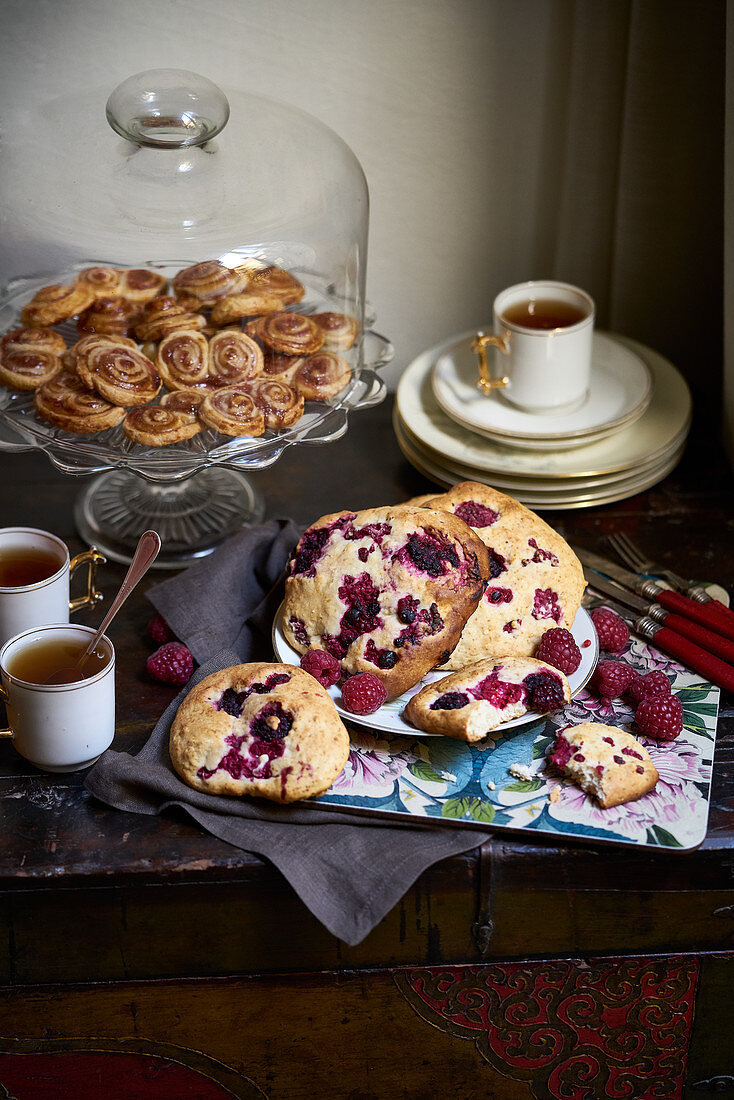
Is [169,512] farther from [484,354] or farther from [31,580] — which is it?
[484,354]

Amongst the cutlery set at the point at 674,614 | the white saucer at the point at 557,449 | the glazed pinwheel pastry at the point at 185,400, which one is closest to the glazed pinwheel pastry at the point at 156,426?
the glazed pinwheel pastry at the point at 185,400

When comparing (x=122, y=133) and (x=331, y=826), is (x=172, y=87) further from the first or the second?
(x=331, y=826)

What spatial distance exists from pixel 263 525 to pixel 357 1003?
23.1 inches

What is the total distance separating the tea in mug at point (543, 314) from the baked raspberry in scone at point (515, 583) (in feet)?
1.31

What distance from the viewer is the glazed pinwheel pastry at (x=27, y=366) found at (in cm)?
127

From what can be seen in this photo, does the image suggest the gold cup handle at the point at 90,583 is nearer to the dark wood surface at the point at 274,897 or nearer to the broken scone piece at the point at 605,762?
the dark wood surface at the point at 274,897

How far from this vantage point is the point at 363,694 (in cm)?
105

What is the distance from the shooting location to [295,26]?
1.52 m

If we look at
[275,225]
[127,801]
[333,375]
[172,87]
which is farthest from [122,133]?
[127,801]

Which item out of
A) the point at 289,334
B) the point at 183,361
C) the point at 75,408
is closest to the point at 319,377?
the point at 289,334

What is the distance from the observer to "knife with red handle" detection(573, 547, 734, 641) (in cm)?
122

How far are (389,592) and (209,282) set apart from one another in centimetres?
46

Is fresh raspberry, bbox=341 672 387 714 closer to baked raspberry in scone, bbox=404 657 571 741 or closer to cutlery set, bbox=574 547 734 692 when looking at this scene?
baked raspberry in scone, bbox=404 657 571 741

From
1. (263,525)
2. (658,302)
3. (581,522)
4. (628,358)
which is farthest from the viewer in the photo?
(658,302)
